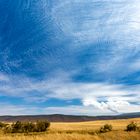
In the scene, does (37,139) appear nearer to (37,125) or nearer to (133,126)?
(133,126)

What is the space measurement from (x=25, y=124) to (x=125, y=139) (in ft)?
96.9

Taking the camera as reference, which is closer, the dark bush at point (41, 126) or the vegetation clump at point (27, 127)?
the vegetation clump at point (27, 127)

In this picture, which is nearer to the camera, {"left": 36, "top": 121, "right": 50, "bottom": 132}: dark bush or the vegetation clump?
the vegetation clump

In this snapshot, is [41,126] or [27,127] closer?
[27,127]

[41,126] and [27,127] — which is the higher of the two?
[41,126]

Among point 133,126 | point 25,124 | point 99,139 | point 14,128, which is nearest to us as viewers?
point 99,139

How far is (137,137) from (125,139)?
4.81 ft

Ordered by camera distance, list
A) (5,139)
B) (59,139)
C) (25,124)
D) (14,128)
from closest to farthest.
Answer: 1. (5,139)
2. (59,139)
3. (14,128)
4. (25,124)

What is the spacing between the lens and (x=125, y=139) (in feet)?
76.7

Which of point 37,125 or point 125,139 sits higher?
point 37,125

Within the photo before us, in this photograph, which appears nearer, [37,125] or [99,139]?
[99,139]

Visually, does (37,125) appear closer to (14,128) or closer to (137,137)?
(14,128)

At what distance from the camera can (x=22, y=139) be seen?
61.7 ft

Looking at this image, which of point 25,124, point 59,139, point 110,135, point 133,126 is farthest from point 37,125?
point 59,139
